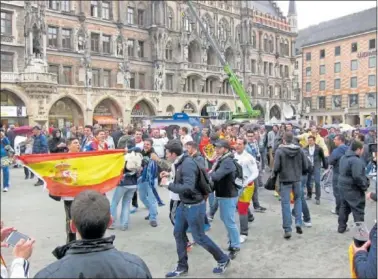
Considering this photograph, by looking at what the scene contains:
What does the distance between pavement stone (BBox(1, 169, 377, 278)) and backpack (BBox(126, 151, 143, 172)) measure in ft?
4.26

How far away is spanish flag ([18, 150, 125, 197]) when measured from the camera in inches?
270

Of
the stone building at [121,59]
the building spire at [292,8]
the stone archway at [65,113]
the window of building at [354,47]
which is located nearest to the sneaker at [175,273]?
the stone building at [121,59]

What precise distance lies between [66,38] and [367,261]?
3662 centimetres

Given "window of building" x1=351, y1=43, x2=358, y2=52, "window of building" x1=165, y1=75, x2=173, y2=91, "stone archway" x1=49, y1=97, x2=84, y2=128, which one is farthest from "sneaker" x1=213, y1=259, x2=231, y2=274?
"window of building" x1=351, y1=43, x2=358, y2=52

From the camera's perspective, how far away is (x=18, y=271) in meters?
2.61

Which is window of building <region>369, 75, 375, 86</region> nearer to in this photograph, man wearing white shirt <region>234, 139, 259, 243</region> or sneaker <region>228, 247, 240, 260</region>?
man wearing white shirt <region>234, 139, 259, 243</region>

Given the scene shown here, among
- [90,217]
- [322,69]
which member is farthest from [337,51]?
[90,217]

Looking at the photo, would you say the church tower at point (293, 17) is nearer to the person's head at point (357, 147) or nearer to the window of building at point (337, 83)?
the window of building at point (337, 83)

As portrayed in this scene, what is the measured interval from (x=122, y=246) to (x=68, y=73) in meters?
31.6

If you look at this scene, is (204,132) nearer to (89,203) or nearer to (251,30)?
(89,203)

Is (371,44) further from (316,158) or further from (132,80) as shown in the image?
(316,158)

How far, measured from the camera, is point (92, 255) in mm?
2342

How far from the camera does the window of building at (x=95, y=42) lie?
3762 centimetres

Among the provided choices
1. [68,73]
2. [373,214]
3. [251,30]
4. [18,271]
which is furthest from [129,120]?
[18,271]
